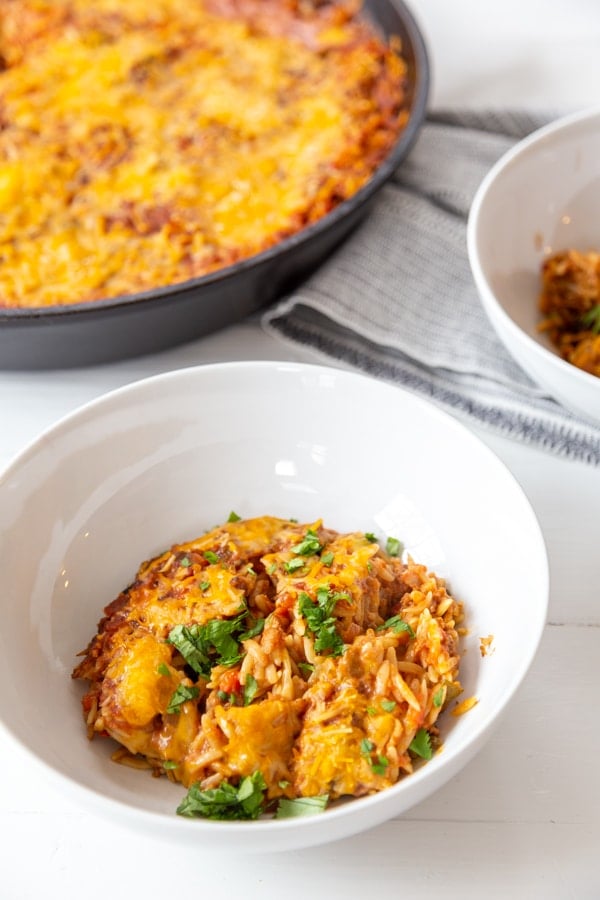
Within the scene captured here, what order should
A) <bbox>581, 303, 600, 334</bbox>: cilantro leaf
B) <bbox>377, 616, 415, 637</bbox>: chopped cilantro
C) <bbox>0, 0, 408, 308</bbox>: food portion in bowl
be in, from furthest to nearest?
<bbox>0, 0, 408, 308</bbox>: food portion in bowl < <bbox>581, 303, 600, 334</bbox>: cilantro leaf < <bbox>377, 616, 415, 637</bbox>: chopped cilantro

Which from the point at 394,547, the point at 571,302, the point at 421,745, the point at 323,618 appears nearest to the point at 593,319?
the point at 571,302

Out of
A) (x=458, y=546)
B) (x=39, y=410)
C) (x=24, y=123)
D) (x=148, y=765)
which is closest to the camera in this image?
(x=148, y=765)

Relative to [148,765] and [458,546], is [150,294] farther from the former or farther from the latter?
[148,765]

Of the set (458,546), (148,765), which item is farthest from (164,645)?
(458,546)

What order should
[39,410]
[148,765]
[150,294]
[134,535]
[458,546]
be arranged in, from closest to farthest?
[148,765], [458,546], [134,535], [150,294], [39,410]

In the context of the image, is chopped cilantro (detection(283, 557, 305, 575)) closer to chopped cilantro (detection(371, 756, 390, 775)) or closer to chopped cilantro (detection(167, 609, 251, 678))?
chopped cilantro (detection(167, 609, 251, 678))

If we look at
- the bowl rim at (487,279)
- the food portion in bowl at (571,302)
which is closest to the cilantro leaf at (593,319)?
the food portion in bowl at (571,302)

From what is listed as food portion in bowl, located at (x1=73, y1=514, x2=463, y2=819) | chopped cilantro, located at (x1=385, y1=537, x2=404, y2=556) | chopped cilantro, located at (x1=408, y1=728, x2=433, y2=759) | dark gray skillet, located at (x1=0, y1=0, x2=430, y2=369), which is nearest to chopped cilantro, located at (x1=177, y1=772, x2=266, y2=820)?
food portion in bowl, located at (x1=73, y1=514, x2=463, y2=819)
